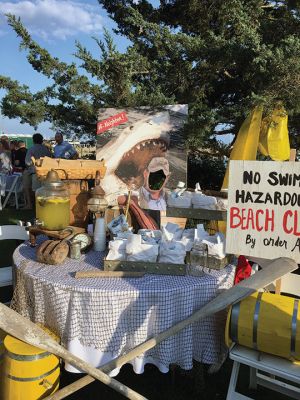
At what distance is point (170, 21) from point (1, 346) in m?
6.71

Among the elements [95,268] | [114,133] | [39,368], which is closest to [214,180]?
[114,133]

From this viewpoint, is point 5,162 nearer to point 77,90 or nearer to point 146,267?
point 77,90

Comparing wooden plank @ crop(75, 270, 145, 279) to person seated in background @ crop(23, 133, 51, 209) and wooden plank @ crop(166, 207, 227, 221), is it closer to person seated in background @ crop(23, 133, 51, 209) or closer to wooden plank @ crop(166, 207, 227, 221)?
wooden plank @ crop(166, 207, 227, 221)

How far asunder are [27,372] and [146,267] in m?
0.79

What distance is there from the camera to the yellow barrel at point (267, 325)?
1.75 metres

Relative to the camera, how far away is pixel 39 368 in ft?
6.11

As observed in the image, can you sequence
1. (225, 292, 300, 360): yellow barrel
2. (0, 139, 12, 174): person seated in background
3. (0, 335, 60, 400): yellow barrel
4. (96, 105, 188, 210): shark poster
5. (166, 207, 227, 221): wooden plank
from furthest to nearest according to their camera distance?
(0, 139, 12, 174): person seated in background < (96, 105, 188, 210): shark poster < (166, 207, 227, 221): wooden plank < (0, 335, 60, 400): yellow barrel < (225, 292, 300, 360): yellow barrel

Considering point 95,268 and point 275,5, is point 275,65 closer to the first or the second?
point 275,5

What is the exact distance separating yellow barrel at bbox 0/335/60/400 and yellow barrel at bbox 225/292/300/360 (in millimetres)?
931

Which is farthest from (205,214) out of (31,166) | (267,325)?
(31,166)

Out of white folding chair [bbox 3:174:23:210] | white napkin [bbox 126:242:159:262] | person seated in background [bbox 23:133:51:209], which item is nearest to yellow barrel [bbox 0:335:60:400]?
white napkin [bbox 126:242:159:262]

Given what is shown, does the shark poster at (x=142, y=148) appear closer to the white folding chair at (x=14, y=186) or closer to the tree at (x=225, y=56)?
the tree at (x=225, y=56)

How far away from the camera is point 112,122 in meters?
5.28

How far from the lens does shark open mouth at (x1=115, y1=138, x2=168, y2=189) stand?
522 centimetres
